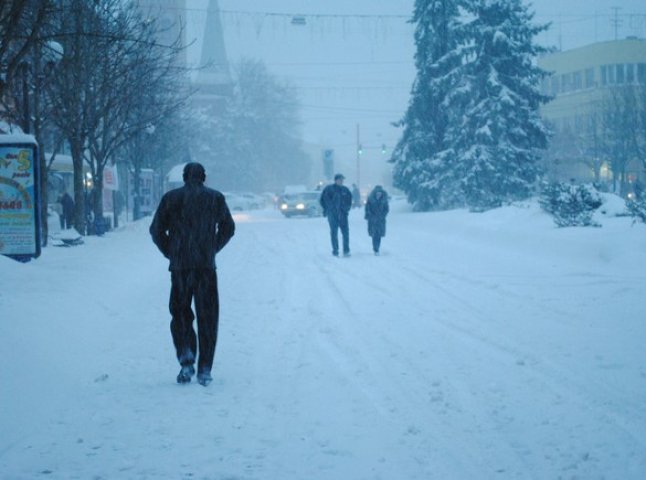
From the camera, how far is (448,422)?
17.5 feet

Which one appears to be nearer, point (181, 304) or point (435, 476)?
point (435, 476)

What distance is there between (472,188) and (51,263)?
25.3 m

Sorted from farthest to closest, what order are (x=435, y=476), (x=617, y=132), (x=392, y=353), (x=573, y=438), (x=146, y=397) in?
1. (x=617, y=132)
2. (x=392, y=353)
3. (x=146, y=397)
4. (x=573, y=438)
5. (x=435, y=476)

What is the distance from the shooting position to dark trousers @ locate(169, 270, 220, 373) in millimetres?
6469

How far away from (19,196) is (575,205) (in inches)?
516

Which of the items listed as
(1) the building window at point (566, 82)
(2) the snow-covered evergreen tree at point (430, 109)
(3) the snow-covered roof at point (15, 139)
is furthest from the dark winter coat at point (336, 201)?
(1) the building window at point (566, 82)

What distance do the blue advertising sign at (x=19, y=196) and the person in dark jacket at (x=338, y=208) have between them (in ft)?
22.2

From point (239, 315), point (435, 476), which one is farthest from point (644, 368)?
point (239, 315)

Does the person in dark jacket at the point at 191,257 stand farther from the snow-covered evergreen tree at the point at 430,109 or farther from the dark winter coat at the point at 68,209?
the snow-covered evergreen tree at the point at 430,109

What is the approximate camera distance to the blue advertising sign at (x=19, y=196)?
13922 mm

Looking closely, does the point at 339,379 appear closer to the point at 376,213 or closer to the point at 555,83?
the point at 376,213

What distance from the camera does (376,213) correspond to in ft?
62.7

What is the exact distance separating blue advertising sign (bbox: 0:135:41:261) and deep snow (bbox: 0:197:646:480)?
2.64 ft

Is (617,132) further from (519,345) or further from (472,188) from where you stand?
(519,345)
